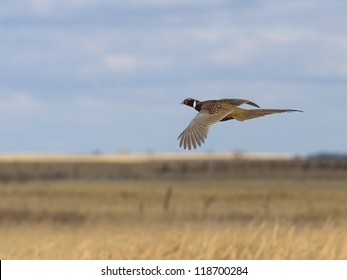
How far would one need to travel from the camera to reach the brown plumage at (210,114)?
30.3 ft

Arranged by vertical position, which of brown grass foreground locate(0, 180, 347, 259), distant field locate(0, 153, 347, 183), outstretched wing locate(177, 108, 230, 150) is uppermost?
outstretched wing locate(177, 108, 230, 150)

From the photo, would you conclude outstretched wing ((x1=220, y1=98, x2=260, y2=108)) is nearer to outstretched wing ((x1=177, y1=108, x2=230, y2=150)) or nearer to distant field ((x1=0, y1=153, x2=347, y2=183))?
outstretched wing ((x1=177, y1=108, x2=230, y2=150))

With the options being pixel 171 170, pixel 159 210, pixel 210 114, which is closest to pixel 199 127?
pixel 210 114

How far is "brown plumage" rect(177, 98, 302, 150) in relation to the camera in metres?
9.24

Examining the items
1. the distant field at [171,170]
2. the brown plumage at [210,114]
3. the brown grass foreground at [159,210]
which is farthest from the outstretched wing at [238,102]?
the distant field at [171,170]

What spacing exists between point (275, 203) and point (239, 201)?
1489mm

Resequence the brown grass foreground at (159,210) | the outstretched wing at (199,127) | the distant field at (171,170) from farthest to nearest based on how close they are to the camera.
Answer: the distant field at (171,170) → the brown grass foreground at (159,210) → the outstretched wing at (199,127)

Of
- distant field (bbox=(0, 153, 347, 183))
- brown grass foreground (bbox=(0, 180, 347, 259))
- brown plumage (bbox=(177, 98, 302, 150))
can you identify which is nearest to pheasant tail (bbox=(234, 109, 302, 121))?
brown plumage (bbox=(177, 98, 302, 150))

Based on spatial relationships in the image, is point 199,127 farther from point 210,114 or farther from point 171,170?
point 171,170

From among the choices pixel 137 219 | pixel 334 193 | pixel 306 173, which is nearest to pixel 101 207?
pixel 137 219

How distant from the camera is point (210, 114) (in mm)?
9477

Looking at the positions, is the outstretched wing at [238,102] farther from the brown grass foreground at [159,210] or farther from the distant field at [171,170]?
the distant field at [171,170]

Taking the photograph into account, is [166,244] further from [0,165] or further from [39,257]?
[0,165]
